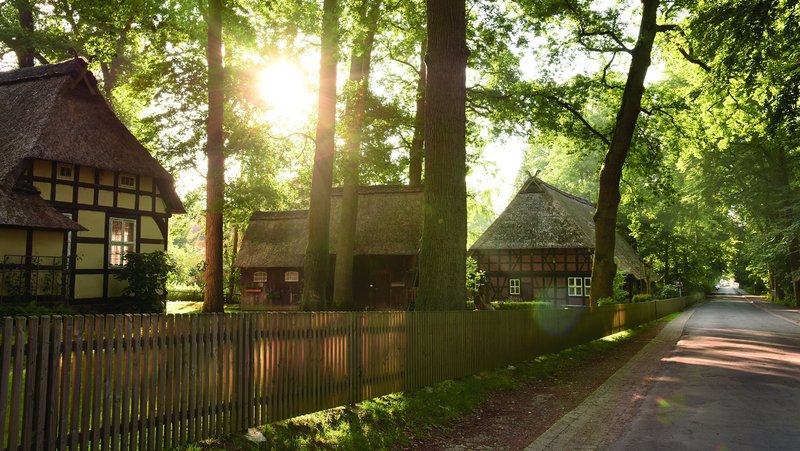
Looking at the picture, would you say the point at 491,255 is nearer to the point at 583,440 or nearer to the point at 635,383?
the point at 635,383

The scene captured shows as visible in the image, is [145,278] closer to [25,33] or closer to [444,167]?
[444,167]

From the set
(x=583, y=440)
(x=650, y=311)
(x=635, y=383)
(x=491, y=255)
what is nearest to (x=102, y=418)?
(x=583, y=440)

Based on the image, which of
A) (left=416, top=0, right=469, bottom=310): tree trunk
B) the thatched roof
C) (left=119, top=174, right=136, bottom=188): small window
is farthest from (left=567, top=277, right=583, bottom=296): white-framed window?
(left=416, top=0, right=469, bottom=310): tree trunk

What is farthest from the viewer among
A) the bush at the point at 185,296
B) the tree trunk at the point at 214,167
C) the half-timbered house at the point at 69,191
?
the bush at the point at 185,296

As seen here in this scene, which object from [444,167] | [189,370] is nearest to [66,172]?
[444,167]

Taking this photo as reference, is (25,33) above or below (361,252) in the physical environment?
above

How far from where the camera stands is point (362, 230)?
29.8 m

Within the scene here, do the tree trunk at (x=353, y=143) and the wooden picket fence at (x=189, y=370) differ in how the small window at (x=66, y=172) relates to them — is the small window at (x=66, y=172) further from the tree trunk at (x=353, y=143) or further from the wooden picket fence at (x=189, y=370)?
the wooden picket fence at (x=189, y=370)

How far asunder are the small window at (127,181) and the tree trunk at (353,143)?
7917 mm

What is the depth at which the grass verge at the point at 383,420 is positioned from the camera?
5992 mm

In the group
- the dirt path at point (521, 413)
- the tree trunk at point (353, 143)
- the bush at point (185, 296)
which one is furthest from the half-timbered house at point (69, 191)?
the bush at point (185, 296)

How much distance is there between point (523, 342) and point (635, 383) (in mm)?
2639

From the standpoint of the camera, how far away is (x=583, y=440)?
6938mm

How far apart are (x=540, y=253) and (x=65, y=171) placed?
29699mm
